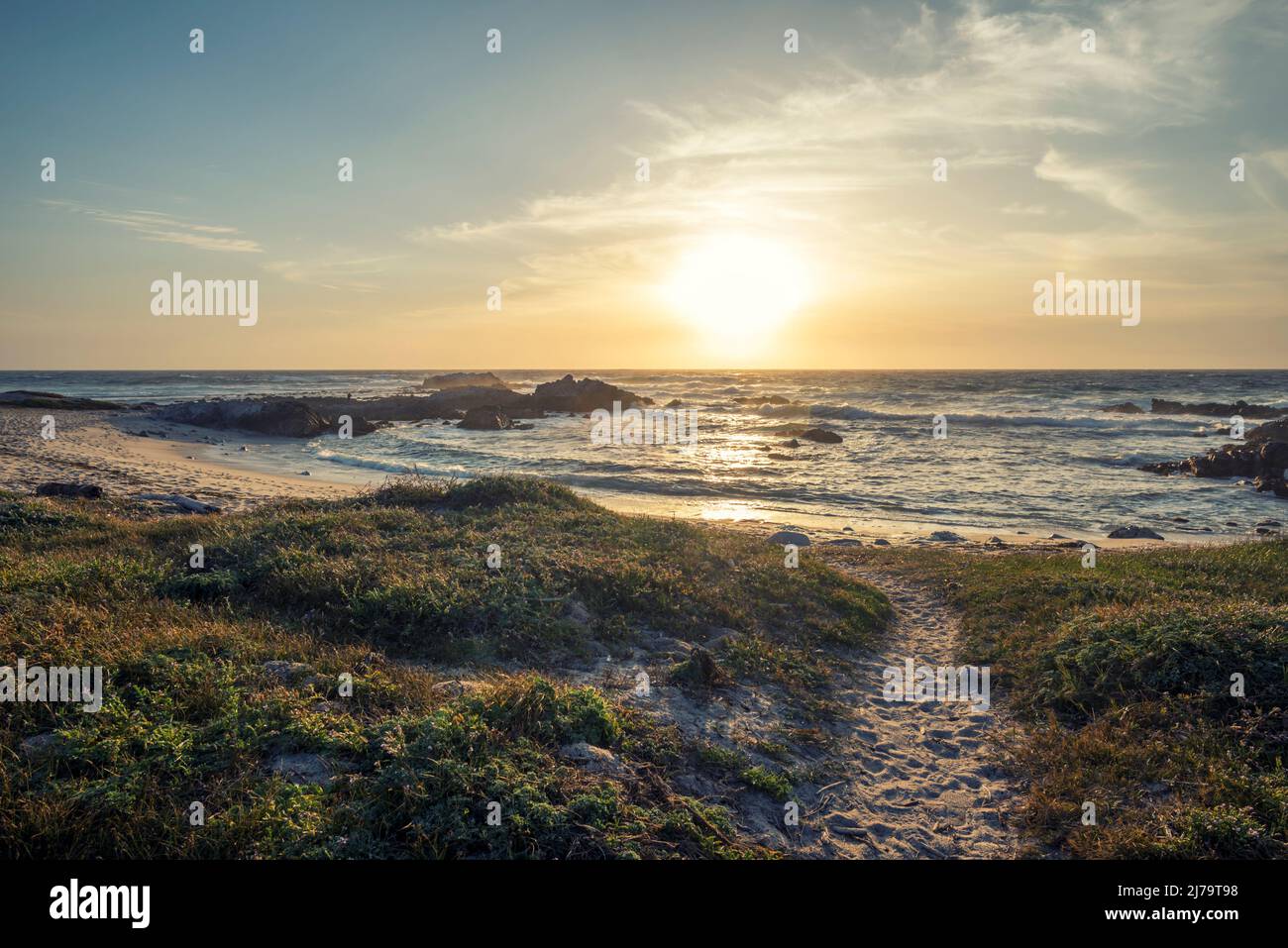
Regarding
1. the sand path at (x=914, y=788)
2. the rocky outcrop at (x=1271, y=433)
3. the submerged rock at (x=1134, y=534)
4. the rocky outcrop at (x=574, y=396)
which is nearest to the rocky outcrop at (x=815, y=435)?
the rocky outcrop at (x=1271, y=433)

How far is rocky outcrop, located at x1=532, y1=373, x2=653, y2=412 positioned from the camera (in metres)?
80.6

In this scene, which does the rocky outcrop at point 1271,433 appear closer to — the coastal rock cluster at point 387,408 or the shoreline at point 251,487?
the shoreline at point 251,487

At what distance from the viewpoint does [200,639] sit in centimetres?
765

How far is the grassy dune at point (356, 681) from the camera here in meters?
4.99

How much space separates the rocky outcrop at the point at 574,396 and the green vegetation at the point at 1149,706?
7016cm

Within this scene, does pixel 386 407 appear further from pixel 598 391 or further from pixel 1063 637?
pixel 1063 637

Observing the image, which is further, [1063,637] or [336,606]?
[1063,637]

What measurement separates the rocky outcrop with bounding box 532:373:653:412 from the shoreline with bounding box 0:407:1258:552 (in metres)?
40.1

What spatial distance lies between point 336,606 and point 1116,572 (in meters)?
16.6

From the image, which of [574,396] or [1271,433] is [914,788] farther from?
[574,396]
